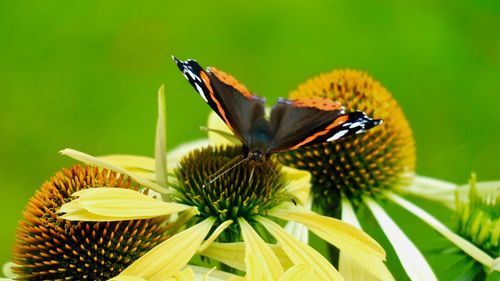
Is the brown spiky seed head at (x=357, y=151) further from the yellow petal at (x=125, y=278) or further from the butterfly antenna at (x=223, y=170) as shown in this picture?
the yellow petal at (x=125, y=278)

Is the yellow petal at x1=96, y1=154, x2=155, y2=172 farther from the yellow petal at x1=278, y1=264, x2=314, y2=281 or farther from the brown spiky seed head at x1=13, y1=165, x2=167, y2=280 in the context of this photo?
the yellow petal at x1=278, y1=264, x2=314, y2=281

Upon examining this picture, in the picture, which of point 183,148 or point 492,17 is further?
point 492,17

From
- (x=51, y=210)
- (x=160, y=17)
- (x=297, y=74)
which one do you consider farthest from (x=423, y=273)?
(x=160, y=17)

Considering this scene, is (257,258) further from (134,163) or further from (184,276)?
(134,163)

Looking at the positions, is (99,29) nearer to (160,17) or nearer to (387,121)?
(160,17)

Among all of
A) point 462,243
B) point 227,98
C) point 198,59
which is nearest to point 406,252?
point 462,243

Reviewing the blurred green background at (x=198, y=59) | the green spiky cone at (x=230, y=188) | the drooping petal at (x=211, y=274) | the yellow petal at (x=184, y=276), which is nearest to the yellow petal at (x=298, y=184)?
the green spiky cone at (x=230, y=188)

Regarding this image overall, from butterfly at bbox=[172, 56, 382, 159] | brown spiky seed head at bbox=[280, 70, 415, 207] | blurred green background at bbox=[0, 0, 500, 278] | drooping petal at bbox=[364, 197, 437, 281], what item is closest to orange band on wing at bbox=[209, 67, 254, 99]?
butterfly at bbox=[172, 56, 382, 159]
